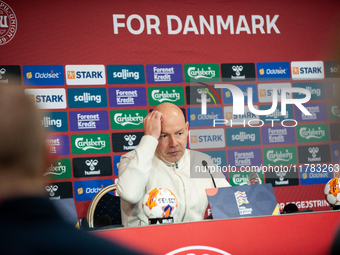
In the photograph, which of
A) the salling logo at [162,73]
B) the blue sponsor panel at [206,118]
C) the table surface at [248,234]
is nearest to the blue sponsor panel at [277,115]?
the salling logo at [162,73]

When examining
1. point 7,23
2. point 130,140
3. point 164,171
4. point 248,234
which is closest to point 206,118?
point 164,171

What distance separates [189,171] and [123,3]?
2224 millimetres

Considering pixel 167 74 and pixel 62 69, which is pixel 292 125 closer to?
pixel 167 74

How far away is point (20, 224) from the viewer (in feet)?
0.94

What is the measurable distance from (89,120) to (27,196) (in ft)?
10.7

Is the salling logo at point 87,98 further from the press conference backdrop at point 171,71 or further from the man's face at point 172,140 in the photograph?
the man's face at point 172,140

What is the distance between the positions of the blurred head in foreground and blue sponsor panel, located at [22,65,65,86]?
3.24m

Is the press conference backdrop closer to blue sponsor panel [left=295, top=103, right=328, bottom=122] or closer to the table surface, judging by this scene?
blue sponsor panel [left=295, top=103, right=328, bottom=122]

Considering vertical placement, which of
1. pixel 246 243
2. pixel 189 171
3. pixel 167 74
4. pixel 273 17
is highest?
pixel 273 17

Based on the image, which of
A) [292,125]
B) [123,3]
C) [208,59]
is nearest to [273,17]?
[208,59]

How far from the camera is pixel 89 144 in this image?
3484 mm

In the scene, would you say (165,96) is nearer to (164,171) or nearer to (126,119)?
(126,119)

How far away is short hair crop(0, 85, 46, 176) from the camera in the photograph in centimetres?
33

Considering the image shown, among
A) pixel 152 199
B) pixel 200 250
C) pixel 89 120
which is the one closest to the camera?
pixel 200 250
